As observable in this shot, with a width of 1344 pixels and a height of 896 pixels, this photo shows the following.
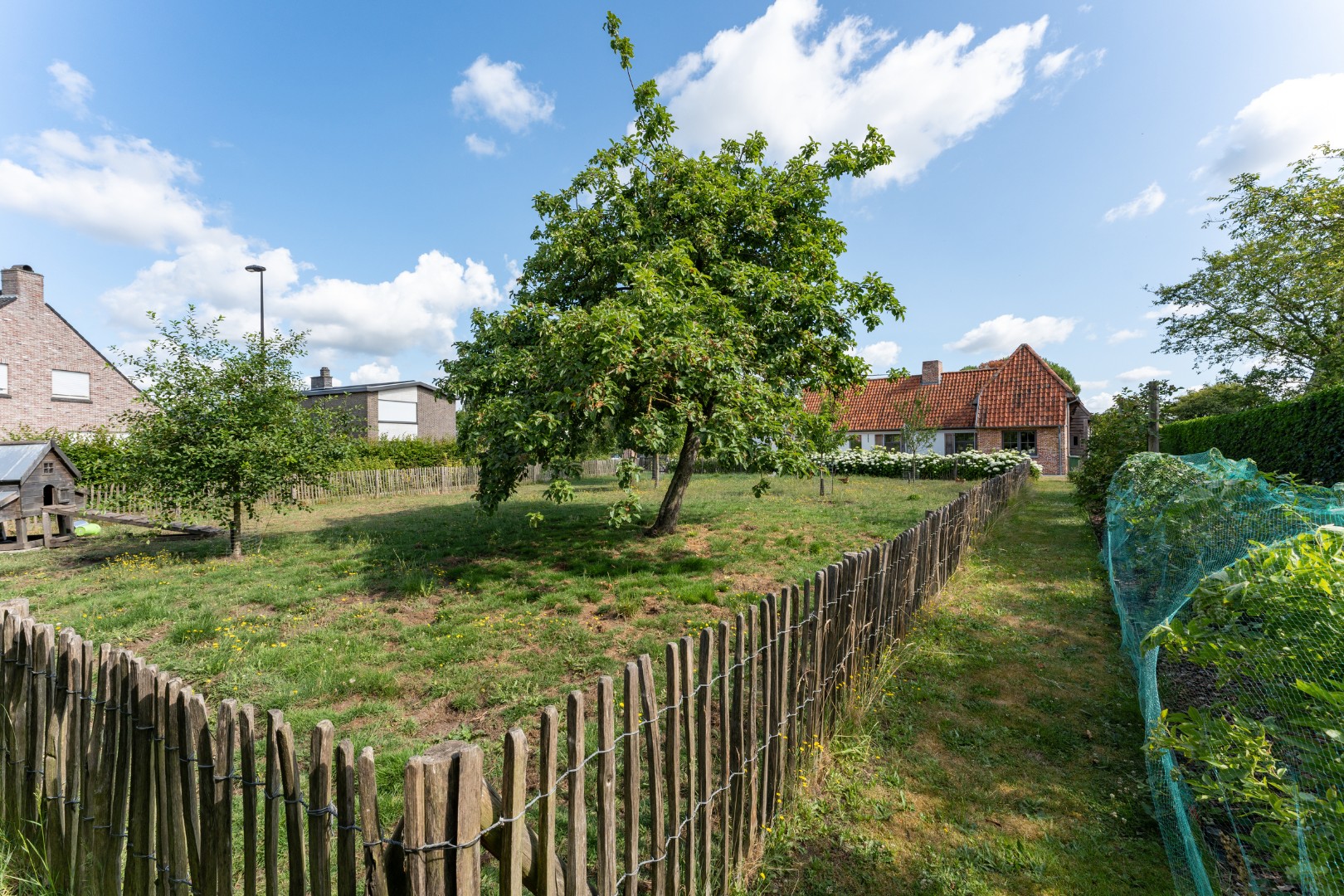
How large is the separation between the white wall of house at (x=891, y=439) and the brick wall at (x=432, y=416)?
90.1 feet

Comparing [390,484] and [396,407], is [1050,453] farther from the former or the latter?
[396,407]

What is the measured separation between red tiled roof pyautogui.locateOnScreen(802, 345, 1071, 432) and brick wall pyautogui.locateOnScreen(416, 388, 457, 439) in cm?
2817

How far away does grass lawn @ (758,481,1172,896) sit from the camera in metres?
2.99

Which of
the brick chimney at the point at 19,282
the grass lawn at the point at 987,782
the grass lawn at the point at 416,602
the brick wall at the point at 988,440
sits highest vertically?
the brick chimney at the point at 19,282

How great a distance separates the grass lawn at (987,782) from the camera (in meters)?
2.99

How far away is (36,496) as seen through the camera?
1127 cm

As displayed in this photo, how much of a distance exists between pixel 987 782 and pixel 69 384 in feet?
116

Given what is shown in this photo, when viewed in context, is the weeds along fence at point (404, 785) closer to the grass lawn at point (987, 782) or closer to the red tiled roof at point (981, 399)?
the grass lawn at point (987, 782)

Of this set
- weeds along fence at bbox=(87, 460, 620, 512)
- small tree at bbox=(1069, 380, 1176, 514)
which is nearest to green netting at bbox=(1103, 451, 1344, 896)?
small tree at bbox=(1069, 380, 1176, 514)

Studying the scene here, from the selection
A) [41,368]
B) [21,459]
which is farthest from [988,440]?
[41,368]

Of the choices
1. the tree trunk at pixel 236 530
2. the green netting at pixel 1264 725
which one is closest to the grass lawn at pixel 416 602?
the tree trunk at pixel 236 530

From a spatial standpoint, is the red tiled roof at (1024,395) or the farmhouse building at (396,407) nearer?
the red tiled roof at (1024,395)

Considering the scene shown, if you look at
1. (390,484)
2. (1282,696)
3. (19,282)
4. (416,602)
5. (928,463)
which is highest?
(19,282)

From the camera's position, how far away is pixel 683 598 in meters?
7.14
